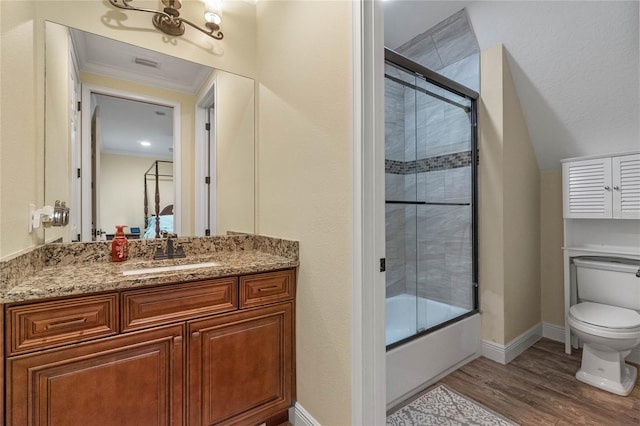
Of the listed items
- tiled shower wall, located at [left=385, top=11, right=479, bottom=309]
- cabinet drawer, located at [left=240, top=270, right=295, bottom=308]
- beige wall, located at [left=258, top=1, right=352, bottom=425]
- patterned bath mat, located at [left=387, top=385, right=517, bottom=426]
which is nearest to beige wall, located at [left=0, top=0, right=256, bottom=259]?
beige wall, located at [left=258, top=1, right=352, bottom=425]

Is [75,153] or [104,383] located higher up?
[75,153]

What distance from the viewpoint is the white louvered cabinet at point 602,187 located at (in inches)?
83.5

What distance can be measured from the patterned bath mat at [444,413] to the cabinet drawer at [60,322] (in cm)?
152

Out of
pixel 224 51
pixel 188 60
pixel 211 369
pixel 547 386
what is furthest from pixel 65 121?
pixel 547 386

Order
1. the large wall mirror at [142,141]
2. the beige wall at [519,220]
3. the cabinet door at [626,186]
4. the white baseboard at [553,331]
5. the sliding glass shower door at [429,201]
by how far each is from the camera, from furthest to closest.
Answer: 1. the white baseboard at [553,331]
2. the sliding glass shower door at [429,201]
3. the beige wall at [519,220]
4. the cabinet door at [626,186]
5. the large wall mirror at [142,141]

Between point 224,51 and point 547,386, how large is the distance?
10.0 ft

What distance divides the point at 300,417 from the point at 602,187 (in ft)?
8.71

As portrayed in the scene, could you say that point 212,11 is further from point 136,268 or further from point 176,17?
point 136,268

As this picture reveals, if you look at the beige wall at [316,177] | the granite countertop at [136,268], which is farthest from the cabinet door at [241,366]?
the granite countertop at [136,268]

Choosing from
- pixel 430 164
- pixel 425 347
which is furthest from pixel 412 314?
pixel 430 164

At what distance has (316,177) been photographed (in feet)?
4.85

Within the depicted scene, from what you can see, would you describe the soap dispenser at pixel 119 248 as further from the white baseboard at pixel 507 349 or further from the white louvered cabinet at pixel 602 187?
the white louvered cabinet at pixel 602 187

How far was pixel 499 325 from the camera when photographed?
7.58 ft

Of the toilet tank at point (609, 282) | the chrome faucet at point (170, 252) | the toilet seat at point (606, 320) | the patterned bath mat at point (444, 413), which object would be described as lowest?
the patterned bath mat at point (444, 413)
